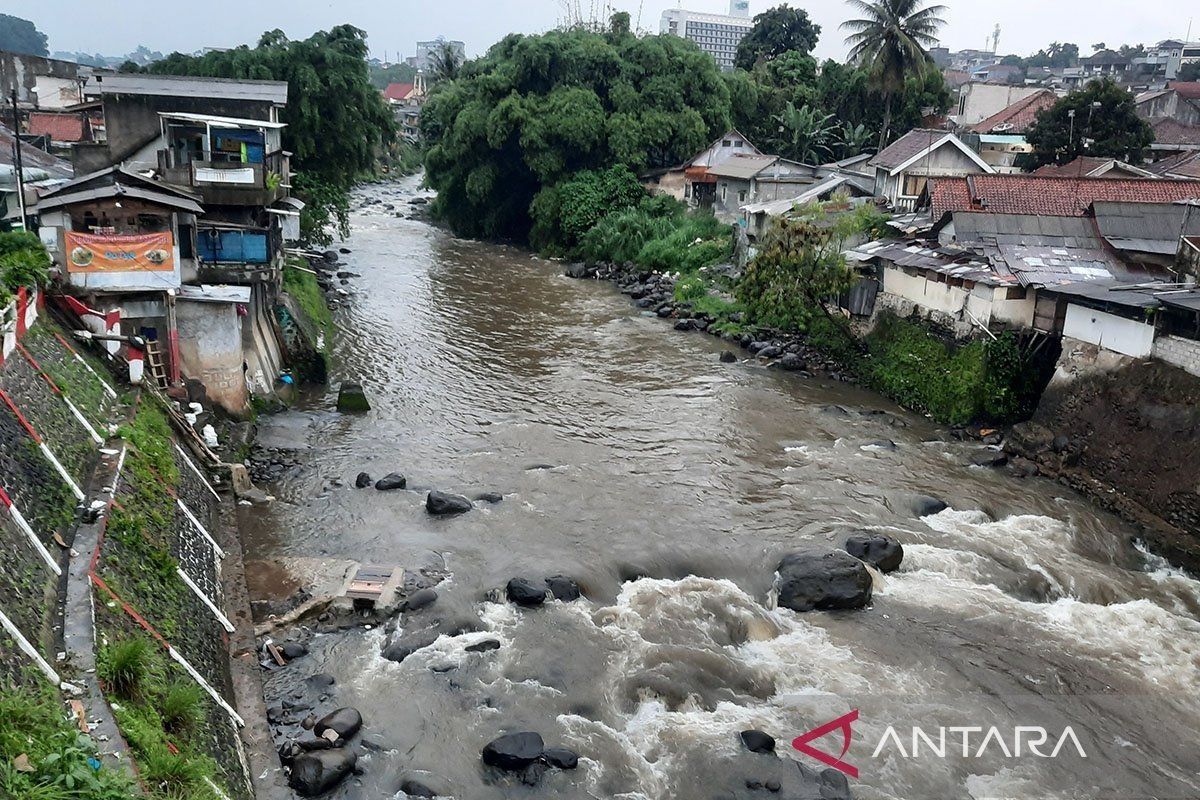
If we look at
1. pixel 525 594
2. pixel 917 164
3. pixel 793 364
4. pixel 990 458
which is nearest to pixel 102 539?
pixel 525 594

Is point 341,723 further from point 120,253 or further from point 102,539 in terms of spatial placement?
point 120,253

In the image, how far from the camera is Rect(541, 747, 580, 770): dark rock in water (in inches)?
458

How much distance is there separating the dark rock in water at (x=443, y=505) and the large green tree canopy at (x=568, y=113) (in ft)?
97.7

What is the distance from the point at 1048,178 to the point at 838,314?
7420mm

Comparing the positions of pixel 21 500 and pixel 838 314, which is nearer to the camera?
pixel 21 500

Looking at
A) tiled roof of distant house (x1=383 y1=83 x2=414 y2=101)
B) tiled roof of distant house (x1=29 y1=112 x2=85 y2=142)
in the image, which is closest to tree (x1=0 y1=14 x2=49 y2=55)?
tiled roof of distant house (x1=383 y1=83 x2=414 y2=101)

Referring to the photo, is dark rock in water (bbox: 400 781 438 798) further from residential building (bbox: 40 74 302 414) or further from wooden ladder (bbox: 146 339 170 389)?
residential building (bbox: 40 74 302 414)

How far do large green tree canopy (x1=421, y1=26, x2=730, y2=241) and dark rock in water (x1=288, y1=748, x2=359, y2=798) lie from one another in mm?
37295

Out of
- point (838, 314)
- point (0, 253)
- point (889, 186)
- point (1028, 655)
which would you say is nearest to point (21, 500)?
point (0, 253)

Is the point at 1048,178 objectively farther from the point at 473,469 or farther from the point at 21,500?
the point at 21,500

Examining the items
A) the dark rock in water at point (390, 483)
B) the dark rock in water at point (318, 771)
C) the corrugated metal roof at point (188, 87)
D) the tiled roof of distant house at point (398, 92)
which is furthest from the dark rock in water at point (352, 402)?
the tiled roof of distant house at point (398, 92)

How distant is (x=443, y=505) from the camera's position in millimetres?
18203

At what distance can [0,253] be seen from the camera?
16781 millimetres

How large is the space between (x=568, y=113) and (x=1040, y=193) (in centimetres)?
2415
